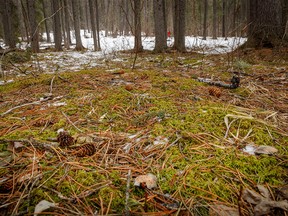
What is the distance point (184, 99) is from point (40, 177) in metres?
1.62

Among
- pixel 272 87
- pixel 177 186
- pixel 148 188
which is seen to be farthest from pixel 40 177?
pixel 272 87

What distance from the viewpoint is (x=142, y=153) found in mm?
1293

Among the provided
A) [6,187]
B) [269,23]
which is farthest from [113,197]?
[269,23]

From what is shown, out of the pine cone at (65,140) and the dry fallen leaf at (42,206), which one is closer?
the dry fallen leaf at (42,206)

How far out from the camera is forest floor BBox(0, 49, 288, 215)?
0.92 metres

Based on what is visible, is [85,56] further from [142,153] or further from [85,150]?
[142,153]

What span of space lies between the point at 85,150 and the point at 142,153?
0.39 metres

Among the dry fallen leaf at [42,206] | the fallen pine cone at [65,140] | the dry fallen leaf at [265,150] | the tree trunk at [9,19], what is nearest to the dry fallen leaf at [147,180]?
the dry fallen leaf at [42,206]

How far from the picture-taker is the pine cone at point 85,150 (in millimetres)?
1255

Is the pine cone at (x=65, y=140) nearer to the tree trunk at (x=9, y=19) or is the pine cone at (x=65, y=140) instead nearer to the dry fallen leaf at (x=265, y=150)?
the dry fallen leaf at (x=265, y=150)

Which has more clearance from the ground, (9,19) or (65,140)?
(9,19)

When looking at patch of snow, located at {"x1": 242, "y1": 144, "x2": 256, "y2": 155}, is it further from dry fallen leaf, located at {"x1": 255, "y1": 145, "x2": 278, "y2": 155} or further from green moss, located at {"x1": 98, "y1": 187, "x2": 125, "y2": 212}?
green moss, located at {"x1": 98, "y1": 187, "x2": 125, "y2": 212}

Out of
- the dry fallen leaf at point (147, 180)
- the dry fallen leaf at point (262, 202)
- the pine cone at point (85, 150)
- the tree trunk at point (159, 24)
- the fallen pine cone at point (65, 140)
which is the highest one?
the tree trunk at point (159, 24)

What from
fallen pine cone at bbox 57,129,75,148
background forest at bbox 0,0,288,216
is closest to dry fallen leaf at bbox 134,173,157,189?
background forest at bbox 0,0,288,216
